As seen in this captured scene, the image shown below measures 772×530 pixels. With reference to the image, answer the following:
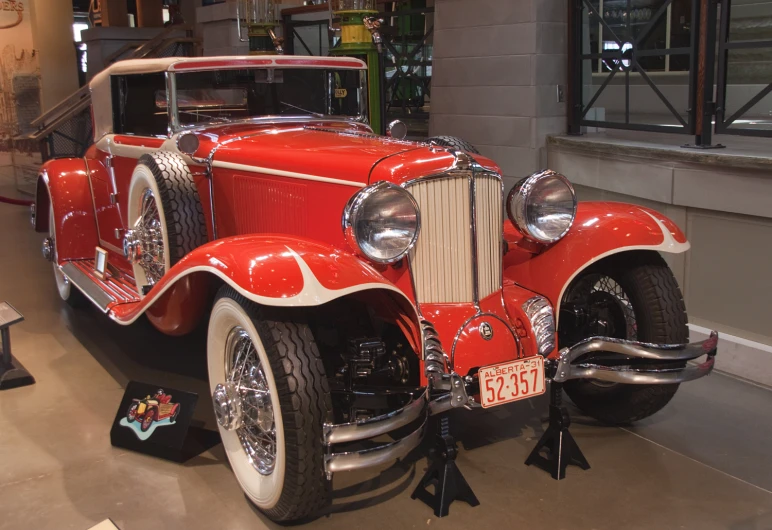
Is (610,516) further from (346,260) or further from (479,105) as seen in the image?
(479,105)

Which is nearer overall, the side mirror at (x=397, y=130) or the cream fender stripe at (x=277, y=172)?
the cream fender stripe at (x=277, y=172)

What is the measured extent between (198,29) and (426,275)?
31.7 ft

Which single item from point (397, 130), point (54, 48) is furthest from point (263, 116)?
point (54, 48)

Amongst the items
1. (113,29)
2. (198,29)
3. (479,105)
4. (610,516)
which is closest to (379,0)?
(479,105)

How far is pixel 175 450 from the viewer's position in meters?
3.15

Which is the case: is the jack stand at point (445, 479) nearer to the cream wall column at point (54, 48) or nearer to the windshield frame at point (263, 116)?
the windshield frame at point (263, 116)

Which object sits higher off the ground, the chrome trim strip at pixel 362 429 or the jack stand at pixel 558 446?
the chrome trim strip at pixel 362 429

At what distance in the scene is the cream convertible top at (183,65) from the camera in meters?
3.84

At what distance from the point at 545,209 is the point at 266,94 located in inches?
68.4

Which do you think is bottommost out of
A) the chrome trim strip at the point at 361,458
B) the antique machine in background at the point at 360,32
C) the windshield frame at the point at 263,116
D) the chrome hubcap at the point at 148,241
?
the chrome trim strip at the point at 361,458

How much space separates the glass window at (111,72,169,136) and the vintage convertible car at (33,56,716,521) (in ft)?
0.77

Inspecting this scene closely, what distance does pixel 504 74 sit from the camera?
553 cm

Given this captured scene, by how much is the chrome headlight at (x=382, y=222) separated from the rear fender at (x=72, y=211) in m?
2.79

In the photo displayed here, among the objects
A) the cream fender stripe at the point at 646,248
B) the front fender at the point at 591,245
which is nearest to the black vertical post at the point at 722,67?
the front fender at the point at 591,245
